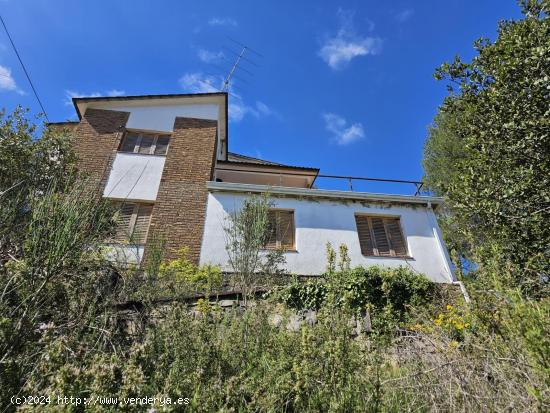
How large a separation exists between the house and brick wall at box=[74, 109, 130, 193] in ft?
0.10

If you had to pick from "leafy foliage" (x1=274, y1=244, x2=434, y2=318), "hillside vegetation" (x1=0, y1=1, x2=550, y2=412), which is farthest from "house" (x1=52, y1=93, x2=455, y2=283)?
"hillside vegetation" (x1=0, y1=1, x2=550, y2=412)

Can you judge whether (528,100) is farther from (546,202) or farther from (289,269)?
(289,269)

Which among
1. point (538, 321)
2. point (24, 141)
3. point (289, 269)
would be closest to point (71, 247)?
point (538, 321)

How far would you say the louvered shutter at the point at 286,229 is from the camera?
8523mm

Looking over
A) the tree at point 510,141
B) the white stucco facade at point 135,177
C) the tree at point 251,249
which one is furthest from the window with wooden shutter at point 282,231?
the tree at point 510,141

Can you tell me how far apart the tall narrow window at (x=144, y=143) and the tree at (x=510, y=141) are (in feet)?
30.4

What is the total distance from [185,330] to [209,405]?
3.30ft

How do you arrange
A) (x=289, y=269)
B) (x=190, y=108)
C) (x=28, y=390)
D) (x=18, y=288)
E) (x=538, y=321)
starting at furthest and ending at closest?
(x=190, y=108)
(x=289, y=269)
(x=18, y=288)
(x=28, y=390)
(x=538, y=321)

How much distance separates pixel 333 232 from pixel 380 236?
1.60 m

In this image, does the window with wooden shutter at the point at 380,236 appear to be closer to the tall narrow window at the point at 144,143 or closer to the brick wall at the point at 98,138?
the tall narrow window at the point at 144,143

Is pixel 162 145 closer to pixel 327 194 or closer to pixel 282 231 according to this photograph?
pixel 282 231

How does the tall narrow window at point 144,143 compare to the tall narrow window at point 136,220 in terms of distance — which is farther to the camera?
the tall narrow window at point 144,143

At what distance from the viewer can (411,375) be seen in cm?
249

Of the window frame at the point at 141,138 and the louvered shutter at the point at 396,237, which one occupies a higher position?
the window frame at the point at 141,138
